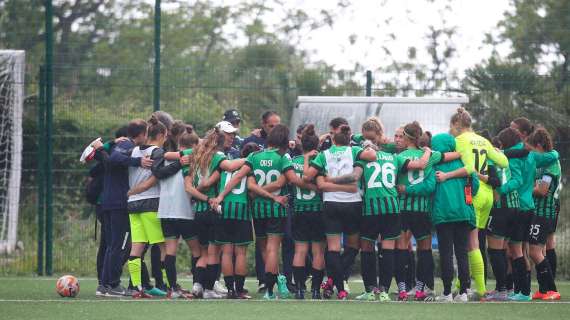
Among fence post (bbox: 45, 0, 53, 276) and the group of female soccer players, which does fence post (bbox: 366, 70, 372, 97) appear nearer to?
Answer: the group of female soccer players

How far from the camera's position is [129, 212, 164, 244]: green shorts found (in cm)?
1135

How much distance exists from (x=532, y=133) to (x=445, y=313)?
2783mm

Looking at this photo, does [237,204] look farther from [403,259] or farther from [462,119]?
[462,119]

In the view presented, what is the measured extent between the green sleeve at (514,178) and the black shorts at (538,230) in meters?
0.54

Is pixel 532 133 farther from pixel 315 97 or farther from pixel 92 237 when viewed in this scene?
pixel 92 237

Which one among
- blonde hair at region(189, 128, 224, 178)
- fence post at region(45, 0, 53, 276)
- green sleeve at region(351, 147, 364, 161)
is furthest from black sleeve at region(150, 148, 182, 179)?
fence post at region(45, 0, 53, 276)

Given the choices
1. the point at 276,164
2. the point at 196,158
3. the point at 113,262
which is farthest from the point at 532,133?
the point at 113,262

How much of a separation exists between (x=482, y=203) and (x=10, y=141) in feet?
26.1

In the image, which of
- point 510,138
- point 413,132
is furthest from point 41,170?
point 510,138

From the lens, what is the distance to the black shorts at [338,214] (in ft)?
35.8

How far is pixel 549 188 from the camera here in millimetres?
11688

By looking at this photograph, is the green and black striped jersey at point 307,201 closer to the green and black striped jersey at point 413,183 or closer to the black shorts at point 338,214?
the black shorts at point 338,214

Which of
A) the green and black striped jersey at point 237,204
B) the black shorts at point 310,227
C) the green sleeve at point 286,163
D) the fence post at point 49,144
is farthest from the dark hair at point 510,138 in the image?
the fence post at point 49,144

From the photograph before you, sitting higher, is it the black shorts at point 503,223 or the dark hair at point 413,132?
the dark hair at point 413,132
